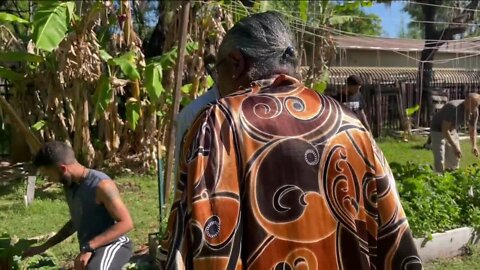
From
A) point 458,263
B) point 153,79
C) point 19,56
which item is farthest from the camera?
point 153,79

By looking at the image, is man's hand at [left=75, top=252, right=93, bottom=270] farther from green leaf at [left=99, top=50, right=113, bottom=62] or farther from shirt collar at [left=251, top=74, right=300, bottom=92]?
green leaf at [left=99, top=50, right=113, bottom=62]

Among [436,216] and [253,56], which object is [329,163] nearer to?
[253,56]

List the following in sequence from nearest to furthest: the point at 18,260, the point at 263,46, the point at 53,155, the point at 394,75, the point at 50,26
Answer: the point at 263,46
the point at 53,155
the point at 18,260
the point at 50,26
the point at 394,75

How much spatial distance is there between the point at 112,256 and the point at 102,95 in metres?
5.24

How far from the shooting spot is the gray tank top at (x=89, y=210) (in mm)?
3602

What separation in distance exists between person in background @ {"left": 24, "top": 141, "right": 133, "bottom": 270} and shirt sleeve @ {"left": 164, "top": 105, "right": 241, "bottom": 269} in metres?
2.05

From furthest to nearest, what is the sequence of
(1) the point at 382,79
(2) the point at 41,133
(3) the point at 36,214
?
(1) the point at 382,79 < (2) the point at 41,133 < (3) the point at 36,214

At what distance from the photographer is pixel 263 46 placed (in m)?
1.72

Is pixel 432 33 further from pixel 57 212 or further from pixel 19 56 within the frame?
pixel 57 212

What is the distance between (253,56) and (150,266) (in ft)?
10.1

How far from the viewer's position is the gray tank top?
3602mm

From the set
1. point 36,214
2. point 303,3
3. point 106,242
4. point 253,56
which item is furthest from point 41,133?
point 253,56

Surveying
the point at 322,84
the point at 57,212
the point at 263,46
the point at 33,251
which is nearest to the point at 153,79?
the point at 57,212

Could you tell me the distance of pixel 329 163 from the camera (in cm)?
167
